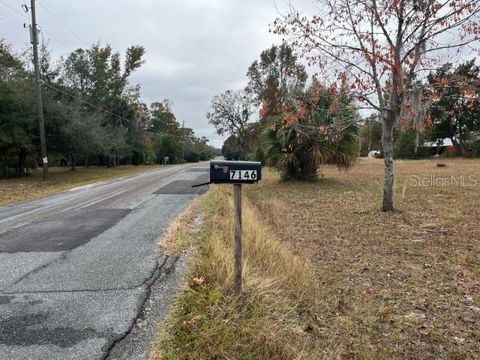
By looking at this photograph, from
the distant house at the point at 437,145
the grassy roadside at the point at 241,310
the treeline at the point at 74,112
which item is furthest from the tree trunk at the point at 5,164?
the distant house at the point at 437,145

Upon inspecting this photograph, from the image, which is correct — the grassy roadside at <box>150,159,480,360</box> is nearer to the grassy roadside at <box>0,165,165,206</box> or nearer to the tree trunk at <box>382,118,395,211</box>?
the tree trunk at <box>382,118,395,211</box>

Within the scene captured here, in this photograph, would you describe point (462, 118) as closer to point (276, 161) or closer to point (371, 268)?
point (276, 161)

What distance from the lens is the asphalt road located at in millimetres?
2904

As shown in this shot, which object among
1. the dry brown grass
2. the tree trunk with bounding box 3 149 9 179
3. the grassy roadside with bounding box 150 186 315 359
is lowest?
the dry brown grass

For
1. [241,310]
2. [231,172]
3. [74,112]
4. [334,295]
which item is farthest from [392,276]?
[74,112]

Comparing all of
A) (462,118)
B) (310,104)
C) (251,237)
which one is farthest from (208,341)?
(462,118)

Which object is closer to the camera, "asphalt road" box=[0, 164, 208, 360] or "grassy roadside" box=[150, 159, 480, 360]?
"asphalt road" box=[0, 164, 208, 360]

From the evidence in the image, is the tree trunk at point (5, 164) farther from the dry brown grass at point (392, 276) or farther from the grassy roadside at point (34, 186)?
the dry brown grass at point (392, 276)

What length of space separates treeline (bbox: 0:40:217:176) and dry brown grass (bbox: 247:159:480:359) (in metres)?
19.0

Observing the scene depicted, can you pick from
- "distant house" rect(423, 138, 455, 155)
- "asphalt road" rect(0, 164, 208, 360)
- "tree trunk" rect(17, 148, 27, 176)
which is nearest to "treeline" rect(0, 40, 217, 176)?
"tree trunk" rect(17, 148, 27, 176)

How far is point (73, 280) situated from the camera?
414cm

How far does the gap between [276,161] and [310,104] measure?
7909 mm

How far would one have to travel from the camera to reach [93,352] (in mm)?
2744

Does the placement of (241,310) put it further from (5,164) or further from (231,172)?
(5,164)
